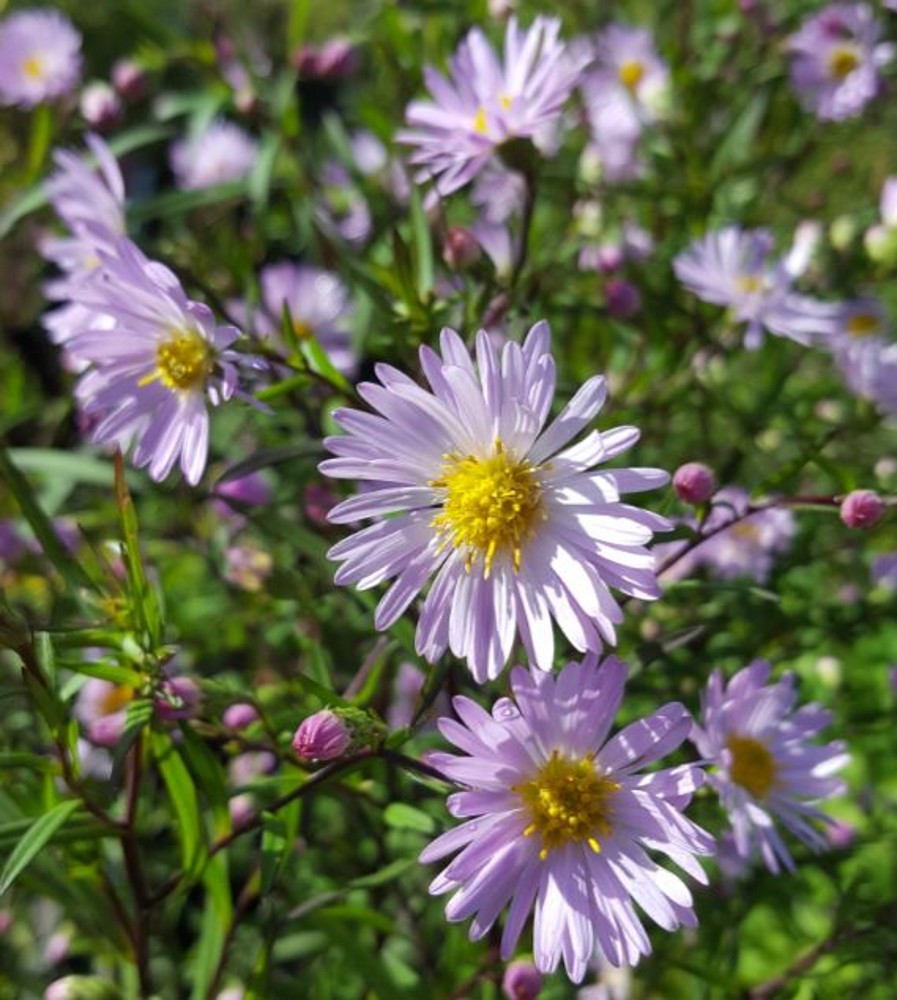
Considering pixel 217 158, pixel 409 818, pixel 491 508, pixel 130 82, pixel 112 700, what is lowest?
pixel 112 700

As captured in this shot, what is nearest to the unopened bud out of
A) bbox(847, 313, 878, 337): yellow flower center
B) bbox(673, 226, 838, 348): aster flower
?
bbox(673, 226, 838, 348): aster flower

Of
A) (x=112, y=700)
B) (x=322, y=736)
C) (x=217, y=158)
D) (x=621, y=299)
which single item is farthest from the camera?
(x=217, y=158)

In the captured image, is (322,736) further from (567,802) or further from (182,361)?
(182,361)

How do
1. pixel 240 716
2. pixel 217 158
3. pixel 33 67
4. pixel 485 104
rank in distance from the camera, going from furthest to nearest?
pixel 217 158, pixel 33 67, pixel 485 104, pixel 240 716

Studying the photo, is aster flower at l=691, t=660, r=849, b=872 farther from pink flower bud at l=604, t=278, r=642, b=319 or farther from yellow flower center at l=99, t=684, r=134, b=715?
yellow flower center at l=99, t=684, r=134, b=715

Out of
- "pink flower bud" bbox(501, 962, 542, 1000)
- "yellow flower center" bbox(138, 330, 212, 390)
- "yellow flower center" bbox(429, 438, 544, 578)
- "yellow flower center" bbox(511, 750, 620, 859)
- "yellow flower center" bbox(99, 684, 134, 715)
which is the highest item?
"yellow flower center" bbox(138, 330, 212, 390)

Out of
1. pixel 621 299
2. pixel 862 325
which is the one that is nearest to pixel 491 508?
pixel 621 299

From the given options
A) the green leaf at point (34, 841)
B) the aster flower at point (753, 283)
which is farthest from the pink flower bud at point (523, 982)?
the aster flower at point (753, 283)
